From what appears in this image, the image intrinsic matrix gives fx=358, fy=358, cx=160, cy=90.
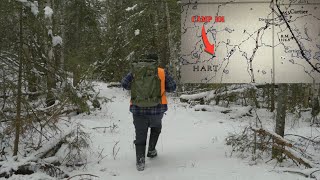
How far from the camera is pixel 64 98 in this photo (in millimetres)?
6391

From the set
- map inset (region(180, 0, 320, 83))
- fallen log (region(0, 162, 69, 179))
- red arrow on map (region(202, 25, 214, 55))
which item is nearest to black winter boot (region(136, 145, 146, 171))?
fallen log (region(0, 162, 69, 179))

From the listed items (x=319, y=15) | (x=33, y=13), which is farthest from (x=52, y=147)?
(x=319, y=15)

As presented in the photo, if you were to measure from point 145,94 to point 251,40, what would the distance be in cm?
178

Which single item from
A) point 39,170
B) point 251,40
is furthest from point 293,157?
point 39,170

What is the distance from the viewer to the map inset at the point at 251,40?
4.71 meters

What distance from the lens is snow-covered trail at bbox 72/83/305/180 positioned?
511 cm

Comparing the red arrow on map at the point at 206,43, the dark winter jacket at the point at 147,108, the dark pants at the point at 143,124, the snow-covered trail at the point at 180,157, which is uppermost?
the red arrow on map at the point at 206,43

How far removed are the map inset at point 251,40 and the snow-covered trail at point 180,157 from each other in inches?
→ 53.0

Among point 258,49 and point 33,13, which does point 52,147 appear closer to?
point 33,13

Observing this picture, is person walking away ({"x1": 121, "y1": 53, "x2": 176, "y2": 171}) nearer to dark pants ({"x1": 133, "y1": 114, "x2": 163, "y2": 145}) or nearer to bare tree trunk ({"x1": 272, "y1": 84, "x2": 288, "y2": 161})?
dark pants ({"x1": 133, "y1": 114, "x2": 163, "y2": 145})

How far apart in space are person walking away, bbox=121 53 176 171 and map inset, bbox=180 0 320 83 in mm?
808

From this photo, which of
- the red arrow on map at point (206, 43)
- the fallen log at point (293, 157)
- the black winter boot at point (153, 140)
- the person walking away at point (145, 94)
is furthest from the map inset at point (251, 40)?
the black winter boot at point (153, 140)

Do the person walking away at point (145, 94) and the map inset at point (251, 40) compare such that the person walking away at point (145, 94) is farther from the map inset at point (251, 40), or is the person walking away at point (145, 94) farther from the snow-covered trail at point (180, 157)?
the map inset at point (251, 40)

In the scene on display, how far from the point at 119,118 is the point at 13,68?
6.21 meters
